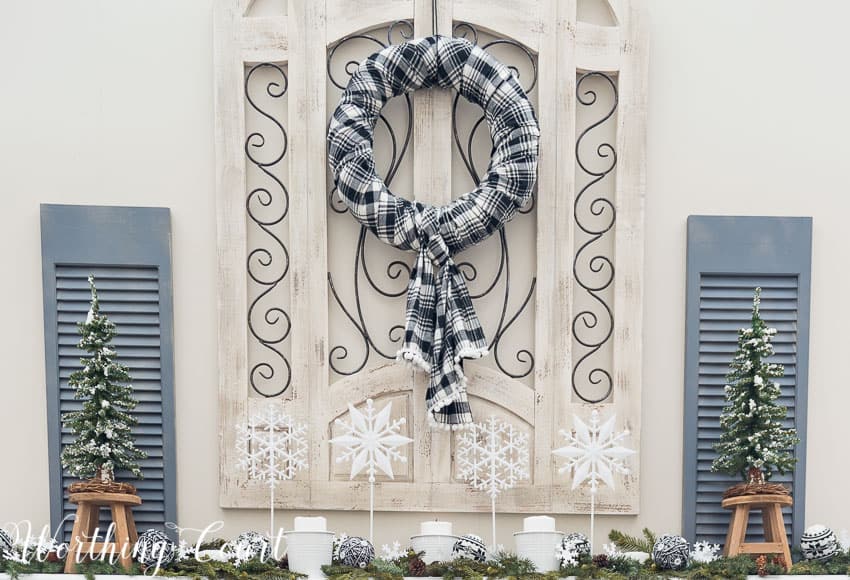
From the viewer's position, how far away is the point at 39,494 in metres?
2.09

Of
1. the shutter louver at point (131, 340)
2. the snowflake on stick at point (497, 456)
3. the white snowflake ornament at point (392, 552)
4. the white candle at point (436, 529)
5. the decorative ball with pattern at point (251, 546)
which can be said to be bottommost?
the white snowflake ornament at point (392, 552)

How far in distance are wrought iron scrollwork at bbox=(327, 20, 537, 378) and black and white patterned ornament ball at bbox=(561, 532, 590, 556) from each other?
15.8 inches

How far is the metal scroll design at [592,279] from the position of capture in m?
2.07

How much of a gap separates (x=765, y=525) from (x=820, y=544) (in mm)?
127

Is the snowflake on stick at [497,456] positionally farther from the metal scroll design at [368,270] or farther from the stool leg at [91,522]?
the stool leg at [91,522]

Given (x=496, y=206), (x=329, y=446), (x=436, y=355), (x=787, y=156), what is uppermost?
(x=787, y=156)

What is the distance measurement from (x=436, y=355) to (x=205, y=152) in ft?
2.46

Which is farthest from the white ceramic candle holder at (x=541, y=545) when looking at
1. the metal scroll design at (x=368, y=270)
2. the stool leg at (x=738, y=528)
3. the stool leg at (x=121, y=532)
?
the stool leg at (x=121, y=532)

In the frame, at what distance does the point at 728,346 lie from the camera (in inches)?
81.7

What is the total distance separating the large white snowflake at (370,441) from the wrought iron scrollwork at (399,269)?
0.16 m

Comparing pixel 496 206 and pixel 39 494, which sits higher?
pixel 496 206

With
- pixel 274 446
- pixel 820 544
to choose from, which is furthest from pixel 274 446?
pixel 820 544

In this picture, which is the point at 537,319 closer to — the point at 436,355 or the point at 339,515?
the point at 436,355

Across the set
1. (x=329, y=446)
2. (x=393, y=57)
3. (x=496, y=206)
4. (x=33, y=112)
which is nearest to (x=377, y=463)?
(x=329, y=446)
